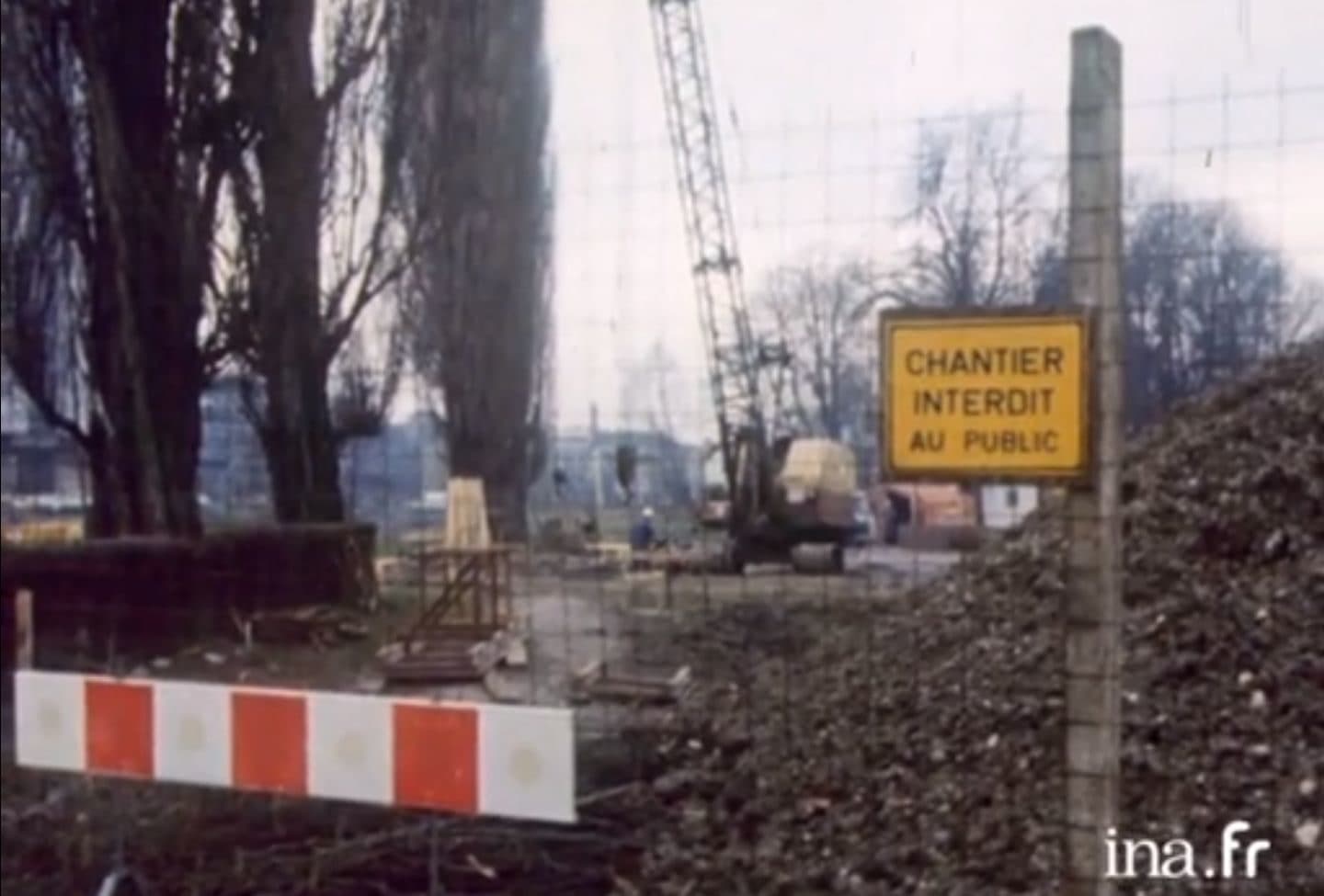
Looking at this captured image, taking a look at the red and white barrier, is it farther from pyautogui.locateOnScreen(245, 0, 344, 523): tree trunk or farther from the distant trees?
the distant trees

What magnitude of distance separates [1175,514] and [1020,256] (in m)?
0.49

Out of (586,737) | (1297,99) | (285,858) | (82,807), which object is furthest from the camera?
(82,807)

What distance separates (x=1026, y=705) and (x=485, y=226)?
4.42 feet

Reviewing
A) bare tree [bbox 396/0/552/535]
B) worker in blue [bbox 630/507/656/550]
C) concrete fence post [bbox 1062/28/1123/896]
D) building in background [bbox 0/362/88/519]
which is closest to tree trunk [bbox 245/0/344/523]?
bare tree [bbox 396/0/552/535]

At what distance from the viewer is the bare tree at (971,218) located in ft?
10.6

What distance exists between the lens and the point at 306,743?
3.86 metres

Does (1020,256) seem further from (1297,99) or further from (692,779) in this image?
(692,779)

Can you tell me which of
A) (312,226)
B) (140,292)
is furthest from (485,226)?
(140,292)

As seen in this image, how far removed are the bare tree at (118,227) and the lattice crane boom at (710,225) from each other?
102 centimetres

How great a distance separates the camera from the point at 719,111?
3.54 meters

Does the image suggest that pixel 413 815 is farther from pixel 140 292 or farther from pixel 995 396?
pixel 995 396

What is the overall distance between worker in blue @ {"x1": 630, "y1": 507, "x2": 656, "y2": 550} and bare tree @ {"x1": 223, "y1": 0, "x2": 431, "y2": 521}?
0.60 meters

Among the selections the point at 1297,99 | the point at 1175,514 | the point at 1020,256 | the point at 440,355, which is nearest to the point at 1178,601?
the point at 1175,514

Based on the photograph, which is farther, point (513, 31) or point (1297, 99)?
point (513, 31)
